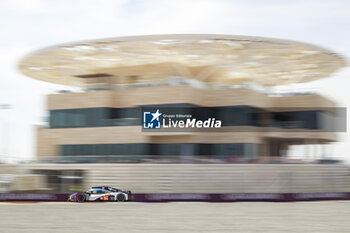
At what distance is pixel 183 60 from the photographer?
5428cm

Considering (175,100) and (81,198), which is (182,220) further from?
(175,100)

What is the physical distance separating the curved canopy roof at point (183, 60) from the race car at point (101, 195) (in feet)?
41.4

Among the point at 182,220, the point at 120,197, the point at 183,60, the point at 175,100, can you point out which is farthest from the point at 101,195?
the point at 182,220

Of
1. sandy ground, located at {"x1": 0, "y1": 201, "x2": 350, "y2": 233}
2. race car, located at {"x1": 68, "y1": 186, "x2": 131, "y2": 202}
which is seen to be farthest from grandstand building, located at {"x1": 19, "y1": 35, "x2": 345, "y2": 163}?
sandy ground, located at {"x1": 0, "y1": 201, "x2": 350, "y2": 233}

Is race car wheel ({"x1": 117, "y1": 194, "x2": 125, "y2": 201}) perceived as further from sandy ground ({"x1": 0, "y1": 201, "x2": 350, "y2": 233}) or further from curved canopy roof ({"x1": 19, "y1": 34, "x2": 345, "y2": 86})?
curved canopy roof ({"x1": 19, "y1": 34, "x2": 345, "y2": 86})

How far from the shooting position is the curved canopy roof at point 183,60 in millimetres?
48688

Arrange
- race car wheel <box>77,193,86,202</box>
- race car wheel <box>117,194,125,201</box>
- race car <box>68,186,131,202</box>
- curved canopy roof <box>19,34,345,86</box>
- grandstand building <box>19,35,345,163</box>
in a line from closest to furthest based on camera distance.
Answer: race car wheel <box>77,193,86,202</box> → race car <box>68,186,131,202</box> → race car wheel <box>117,194,125,201</box> → curved canopy roof <box>19,34,345,86</box> → grandstand building <box>19,35,345,163</box>

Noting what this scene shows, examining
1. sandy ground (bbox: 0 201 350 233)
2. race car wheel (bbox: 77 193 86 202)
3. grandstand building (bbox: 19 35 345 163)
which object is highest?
grandstand building (bbox: 19 35 345 163)

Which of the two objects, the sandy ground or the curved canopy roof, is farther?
the curved canopy roof

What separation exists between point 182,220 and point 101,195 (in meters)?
16.8

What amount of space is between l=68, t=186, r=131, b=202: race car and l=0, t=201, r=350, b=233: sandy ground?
7094 millimetres

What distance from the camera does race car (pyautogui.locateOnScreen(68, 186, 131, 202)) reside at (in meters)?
43.1

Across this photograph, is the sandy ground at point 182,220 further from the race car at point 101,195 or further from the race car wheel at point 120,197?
the race car wheel at point 120,197

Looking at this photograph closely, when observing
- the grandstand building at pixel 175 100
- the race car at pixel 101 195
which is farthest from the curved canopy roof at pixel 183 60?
the race car at pixel 101 195
